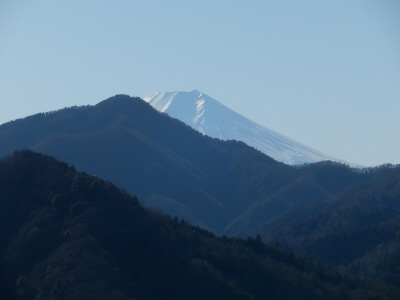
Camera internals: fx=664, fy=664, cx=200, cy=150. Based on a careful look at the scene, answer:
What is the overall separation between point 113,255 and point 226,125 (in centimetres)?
8747

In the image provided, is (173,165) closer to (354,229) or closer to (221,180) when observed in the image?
(221,180)

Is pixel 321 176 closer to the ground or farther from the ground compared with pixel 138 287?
farther from the ground

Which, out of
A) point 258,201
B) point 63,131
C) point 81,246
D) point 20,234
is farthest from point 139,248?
point 63,131

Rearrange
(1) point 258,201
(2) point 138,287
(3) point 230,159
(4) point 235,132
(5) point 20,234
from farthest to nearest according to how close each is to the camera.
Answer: (4) point 235,132, (3) point 230,159, (1) point 258,201, (5) point 20,234, (2) point 138,287

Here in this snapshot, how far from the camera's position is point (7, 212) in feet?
73.9

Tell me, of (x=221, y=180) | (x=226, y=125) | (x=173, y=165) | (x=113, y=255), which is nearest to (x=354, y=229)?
(x=113, y=255)

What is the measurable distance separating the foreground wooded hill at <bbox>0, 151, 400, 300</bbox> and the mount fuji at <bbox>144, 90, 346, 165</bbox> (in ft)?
227

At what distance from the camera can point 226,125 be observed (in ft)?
353

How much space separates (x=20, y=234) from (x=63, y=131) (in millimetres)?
41917

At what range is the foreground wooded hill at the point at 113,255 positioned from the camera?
18.9m

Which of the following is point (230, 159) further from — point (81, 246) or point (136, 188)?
point (81, 246)

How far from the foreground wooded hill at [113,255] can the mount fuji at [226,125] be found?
69.3 meters

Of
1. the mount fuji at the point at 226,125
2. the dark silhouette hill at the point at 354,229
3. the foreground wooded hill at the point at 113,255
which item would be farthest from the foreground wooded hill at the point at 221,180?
the mount fuji at the point at 226,125

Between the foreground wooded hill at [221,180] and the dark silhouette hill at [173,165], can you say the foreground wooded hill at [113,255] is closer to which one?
the foreground wooded hill at [221,180]
